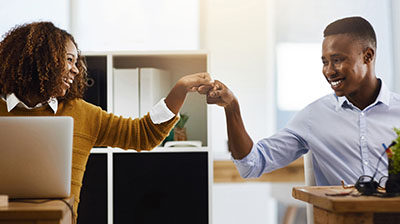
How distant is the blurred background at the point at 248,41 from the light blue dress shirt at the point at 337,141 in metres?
1.17

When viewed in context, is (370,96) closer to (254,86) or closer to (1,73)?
(254,86)

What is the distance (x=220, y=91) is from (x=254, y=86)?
Result: 4.17 feet

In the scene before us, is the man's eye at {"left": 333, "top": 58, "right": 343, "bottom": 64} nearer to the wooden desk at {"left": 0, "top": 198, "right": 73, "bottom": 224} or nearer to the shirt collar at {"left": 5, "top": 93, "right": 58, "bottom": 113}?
the shirt collar at {"left": 5, "top": 93, "right": 58, "bottom": 113}

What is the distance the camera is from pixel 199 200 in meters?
2.81

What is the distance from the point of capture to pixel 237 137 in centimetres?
225

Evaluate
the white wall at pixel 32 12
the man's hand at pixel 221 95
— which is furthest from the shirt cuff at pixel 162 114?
the white wall at pixel 32 12

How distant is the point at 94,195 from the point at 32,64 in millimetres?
1000

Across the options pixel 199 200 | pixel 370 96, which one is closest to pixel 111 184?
pixel 199 200

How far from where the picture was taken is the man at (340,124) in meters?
2.24

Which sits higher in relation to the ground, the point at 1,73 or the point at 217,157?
the point at 1,73

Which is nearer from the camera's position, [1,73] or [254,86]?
[1,73]

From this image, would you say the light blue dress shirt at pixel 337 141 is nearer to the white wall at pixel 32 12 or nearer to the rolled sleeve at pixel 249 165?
the rolled sleeve at pixel 249 165

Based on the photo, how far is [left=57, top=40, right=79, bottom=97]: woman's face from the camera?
2100 mm

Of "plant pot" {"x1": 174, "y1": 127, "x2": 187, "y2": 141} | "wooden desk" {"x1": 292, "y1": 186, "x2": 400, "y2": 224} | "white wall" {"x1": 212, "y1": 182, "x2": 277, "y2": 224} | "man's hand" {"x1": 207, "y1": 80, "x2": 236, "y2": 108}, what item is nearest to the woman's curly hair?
"man's hand" {"x1": 207, "y1": 80, "x2": 236, "y2": 108}
